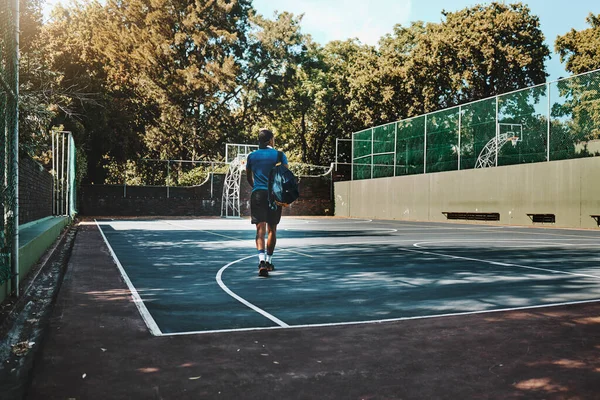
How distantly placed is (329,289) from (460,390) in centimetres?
334

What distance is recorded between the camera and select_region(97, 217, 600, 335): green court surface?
4.81 meters

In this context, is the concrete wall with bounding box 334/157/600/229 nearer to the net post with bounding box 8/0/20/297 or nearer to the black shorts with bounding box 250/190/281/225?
the black shorts with bounding box 250/190/281/225

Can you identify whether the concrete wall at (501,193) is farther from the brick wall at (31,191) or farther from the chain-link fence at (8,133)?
the chain-link fence at (8,133)

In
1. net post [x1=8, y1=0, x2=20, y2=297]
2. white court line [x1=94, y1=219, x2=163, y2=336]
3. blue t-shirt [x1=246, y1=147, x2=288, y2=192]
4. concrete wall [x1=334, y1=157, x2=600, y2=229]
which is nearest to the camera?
white court line [x1=94, y1=219, x2=163, y2=336]

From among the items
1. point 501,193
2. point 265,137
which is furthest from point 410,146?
point 265,137

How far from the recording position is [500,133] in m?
26.1

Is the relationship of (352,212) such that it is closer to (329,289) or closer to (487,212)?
(487,212)

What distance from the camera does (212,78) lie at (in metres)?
41.2

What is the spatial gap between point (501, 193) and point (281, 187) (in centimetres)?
2043

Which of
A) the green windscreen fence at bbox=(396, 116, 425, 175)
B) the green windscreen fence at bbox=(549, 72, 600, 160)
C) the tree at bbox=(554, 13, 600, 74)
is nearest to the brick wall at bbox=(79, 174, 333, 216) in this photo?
the green windscreen fence at bbox=(396, 116, 425, 175)

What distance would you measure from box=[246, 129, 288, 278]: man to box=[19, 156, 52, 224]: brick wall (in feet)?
12.8

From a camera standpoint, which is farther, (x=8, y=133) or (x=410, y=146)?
(x=410, y=146)

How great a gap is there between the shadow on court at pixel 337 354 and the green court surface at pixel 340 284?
0.07 metres

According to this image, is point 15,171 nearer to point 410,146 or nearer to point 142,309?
point 142,309
